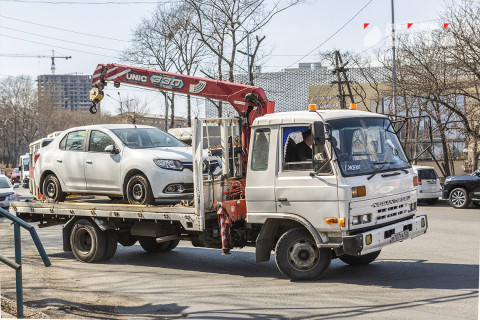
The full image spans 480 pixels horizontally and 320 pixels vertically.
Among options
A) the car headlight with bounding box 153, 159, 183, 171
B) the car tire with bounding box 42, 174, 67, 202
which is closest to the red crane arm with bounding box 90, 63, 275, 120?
the car headlight with bounding box 153, 159, 183, 171

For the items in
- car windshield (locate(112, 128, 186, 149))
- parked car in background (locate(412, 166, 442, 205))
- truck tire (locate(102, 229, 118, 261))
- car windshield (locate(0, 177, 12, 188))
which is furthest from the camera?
parked car in background (locate(412, 166, 442, 205))

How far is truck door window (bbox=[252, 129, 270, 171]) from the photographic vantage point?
8695mm

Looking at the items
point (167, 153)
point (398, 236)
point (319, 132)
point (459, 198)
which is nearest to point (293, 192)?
point (319, 132)

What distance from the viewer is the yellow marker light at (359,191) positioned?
7.94 meters

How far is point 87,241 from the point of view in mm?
11047

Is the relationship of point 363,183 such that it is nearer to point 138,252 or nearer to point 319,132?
point 319,132

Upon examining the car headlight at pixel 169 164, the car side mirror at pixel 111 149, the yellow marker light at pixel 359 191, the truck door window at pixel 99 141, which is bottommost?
the yellow marker light at pixel 359 191

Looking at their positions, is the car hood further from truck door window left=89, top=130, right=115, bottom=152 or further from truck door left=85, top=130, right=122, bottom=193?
truck door window left=89, top=130, right=115, bottom=152

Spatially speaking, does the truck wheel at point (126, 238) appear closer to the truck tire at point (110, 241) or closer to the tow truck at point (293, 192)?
the truck tire at point (110, 241)

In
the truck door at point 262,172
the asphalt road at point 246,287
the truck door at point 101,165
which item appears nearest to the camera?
the asphalt road at point 246,287

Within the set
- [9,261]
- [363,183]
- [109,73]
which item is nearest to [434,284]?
[363,183]

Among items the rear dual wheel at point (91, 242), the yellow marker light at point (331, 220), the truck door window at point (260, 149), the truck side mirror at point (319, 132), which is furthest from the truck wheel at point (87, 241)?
the truck side mirror at point (319, 132)

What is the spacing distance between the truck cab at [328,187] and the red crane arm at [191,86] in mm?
1078

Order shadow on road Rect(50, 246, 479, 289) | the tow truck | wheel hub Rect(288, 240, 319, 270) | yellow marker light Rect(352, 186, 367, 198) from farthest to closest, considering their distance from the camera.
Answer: wheel hub Rect(288, 240, 319, 270), shadow on road Rect(50, 246, 479, 289), the tow truck, yellow marker light Rect(352, 186, 367, 198)
